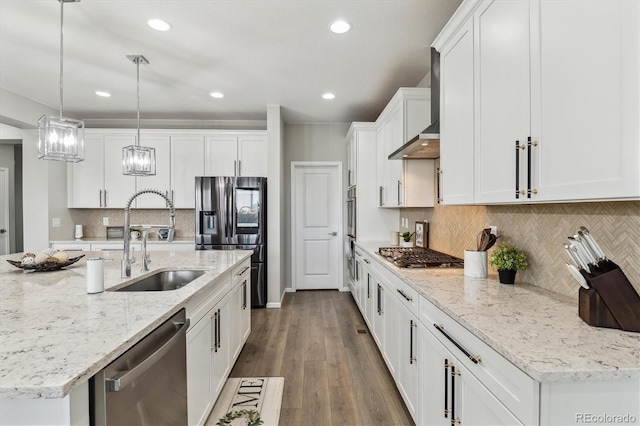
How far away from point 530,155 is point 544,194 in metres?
0.17

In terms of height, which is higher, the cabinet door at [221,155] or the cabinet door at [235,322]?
the cabinet door at [221,155]

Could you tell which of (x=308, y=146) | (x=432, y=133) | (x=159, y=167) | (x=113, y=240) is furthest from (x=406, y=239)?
(x=113, y=240)

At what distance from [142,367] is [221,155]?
397 cm

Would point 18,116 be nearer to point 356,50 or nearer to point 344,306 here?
point 356,50

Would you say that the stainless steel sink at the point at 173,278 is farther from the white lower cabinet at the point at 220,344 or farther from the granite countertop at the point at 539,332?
the granite countertop at the point at 539,332

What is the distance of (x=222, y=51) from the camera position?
2896 mm

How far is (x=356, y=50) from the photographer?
288 centimetres

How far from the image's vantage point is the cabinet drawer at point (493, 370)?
89 centimetres

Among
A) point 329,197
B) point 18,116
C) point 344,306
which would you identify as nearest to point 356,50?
point 329,197

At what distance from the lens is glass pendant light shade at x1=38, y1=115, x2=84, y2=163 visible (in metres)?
2.14

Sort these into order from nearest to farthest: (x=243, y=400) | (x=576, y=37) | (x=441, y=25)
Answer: (x=576, y=37) → (x=243, y=400) → (x=441, y=25)

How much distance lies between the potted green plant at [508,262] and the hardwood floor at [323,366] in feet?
3.61

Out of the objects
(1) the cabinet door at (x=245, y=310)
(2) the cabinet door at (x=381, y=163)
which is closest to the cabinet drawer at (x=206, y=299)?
(1) the cabinet door at (x=245, y=310)

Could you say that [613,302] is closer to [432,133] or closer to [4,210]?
[432,133]
